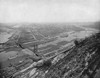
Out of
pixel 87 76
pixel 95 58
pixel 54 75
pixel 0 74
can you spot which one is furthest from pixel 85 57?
pixel 0 74

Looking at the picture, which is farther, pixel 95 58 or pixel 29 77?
pixel 29 77

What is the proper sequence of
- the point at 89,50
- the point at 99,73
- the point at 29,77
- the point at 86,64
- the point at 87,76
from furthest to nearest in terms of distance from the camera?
the point at 29,77 < the point at 89,50 < the point at 86,64 < the point at 87,76 < the point at 99,73

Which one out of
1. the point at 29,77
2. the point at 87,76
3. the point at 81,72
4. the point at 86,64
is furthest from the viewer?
the point at 29,77

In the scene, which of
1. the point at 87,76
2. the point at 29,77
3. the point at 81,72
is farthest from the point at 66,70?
the point at 29,77

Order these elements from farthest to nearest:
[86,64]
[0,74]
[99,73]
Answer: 1. [0,74]
2. [86,64]
3. [99,73]

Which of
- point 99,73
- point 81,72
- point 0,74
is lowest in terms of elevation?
point 0,74

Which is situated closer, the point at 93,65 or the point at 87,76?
the point at 87,76

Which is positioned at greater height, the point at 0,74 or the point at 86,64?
the point at 86,64

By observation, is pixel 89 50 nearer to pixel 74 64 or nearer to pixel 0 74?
pixel 74 64

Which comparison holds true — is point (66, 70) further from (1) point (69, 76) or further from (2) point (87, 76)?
(2) point (87, 76)
